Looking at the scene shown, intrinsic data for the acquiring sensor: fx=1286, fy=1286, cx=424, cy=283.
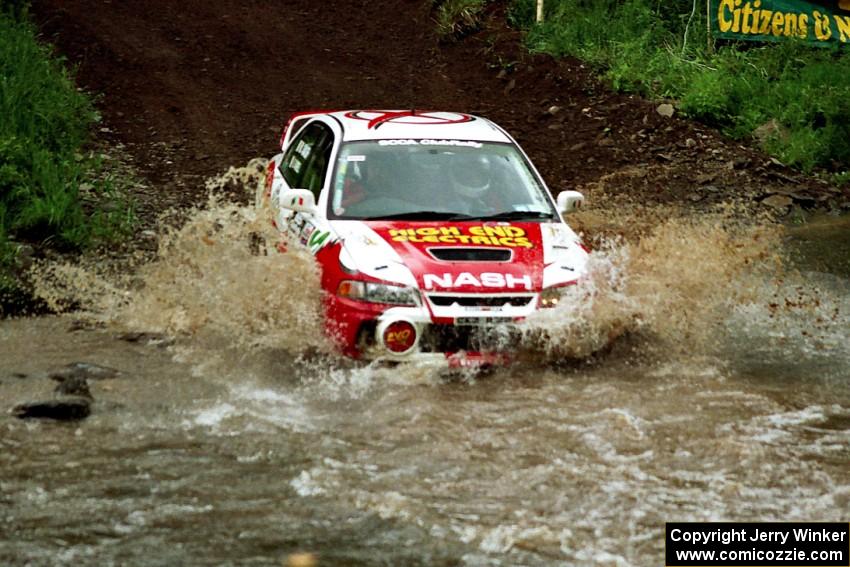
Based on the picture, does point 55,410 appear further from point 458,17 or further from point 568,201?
point 458,17

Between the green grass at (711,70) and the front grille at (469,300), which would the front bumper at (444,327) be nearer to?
the front grille at (469,300)

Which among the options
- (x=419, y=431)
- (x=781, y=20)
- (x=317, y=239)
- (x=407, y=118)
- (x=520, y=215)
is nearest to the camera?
(x=419, y=431)

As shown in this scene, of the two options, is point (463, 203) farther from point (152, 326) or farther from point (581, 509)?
point (581, 509)

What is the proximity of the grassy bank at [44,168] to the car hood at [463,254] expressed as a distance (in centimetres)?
331

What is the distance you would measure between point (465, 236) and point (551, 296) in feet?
2.25

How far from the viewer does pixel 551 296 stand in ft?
25.3

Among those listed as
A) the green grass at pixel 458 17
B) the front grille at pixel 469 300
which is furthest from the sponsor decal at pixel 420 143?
the green grass at pixel 458 17

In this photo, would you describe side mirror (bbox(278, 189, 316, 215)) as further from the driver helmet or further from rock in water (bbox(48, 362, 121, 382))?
rock in water (bbox(48, 362, 121, 382))

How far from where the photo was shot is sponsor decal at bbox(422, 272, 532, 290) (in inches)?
297

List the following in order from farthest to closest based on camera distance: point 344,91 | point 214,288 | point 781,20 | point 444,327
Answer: point 781,20 < point 344,91 < point 214,288 < point 444,327

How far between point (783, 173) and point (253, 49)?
7.99 meters

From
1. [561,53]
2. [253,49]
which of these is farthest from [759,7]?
[253,49]

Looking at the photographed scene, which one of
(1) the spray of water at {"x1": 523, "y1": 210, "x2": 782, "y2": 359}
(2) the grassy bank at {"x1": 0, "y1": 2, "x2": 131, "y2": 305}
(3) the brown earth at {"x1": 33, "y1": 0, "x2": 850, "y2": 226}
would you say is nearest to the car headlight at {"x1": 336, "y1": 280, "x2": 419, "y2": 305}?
(1) the spray of water at {"x1": 523, "y1": 210, "x2": 782, "y2": 359}

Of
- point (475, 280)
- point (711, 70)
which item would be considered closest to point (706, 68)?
point (711, 70)
